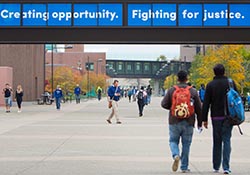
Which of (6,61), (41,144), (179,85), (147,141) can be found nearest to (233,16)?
(147,141)

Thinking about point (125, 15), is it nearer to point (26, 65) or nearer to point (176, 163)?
point (176, 163)

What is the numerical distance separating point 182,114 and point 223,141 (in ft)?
2.58

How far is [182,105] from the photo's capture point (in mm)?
9383

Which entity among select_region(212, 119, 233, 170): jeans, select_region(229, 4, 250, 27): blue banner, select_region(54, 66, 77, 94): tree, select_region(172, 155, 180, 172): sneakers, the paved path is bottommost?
the paved path

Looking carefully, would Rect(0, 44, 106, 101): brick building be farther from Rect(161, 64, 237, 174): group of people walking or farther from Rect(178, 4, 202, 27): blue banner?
Rect(161, 64, 237, 174): group of people walking

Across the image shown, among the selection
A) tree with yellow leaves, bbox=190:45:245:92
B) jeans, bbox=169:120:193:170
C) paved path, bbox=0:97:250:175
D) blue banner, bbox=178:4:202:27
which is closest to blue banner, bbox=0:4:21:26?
blue banner, bbox=178:4:202:27

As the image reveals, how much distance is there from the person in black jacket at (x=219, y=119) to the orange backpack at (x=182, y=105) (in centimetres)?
23

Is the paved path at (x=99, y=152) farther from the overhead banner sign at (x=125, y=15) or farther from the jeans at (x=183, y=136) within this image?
the overhead banner sign at (x=125, y=15)

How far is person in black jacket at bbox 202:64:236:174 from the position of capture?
9.29 metres

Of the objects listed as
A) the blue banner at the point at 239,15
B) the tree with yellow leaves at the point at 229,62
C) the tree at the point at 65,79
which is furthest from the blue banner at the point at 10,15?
the tree at the point at 65,79

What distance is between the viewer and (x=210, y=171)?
9734 mm

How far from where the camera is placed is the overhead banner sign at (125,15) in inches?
1130

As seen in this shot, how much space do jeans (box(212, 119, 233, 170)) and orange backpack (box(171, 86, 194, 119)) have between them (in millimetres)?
439

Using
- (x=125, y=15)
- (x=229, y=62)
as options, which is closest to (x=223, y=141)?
(x=125, y=15)
